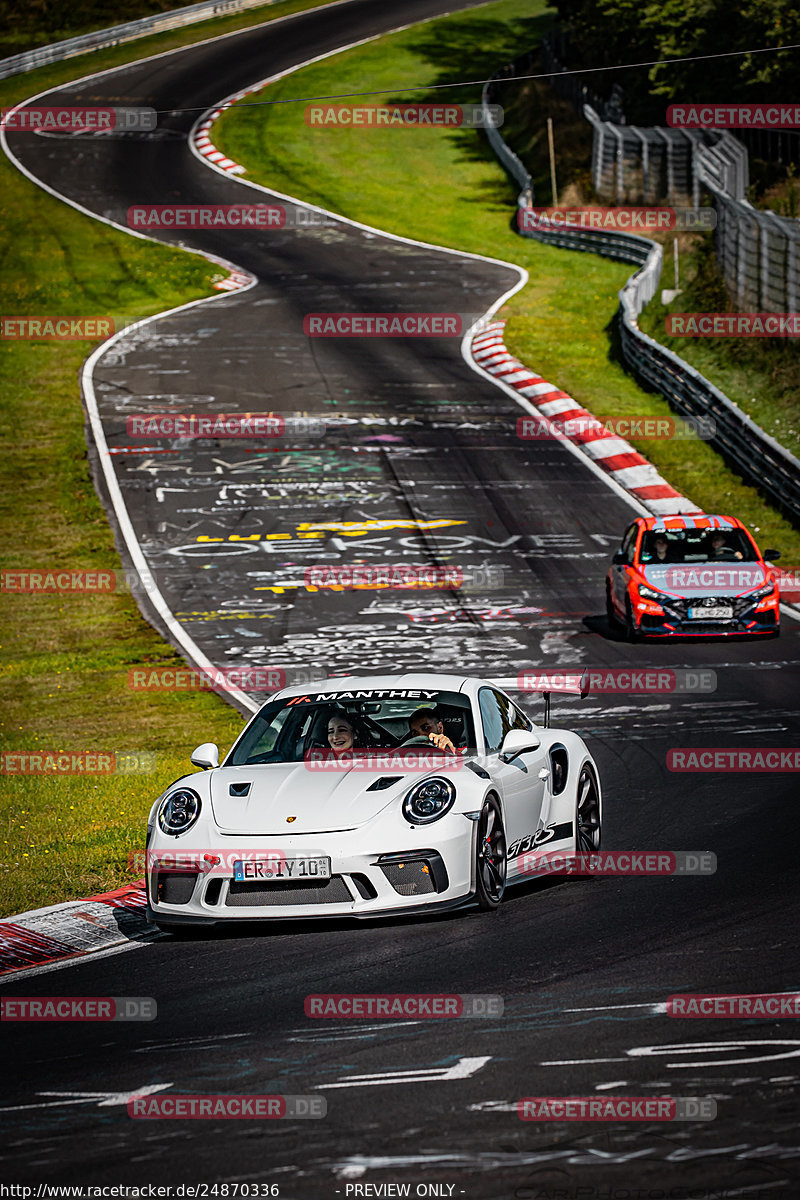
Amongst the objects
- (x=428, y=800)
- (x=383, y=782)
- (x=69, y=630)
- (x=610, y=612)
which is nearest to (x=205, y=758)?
(x=383, y=782)

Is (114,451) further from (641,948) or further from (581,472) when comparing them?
(641,948)

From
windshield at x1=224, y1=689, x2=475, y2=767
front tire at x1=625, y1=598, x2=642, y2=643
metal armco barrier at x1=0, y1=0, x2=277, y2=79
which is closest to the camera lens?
windshield at x1=224, y1=689, x2=475, y2=767

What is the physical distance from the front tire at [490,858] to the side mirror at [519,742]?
1.20 feet

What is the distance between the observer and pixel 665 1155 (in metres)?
5.25

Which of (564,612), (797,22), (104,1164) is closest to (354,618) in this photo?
(564,612)

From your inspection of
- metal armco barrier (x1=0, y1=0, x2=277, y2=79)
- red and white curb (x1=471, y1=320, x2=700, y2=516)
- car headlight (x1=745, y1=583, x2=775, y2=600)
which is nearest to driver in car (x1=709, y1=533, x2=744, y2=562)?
car headlight (x1=745, y1=583, x2=775, y2=600)

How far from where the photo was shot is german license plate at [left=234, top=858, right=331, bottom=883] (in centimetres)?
859

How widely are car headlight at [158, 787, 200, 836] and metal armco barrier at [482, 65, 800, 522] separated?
16.7m

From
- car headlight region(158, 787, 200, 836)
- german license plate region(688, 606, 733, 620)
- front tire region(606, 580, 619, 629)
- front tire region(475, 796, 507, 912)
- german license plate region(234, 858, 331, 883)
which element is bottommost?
front tire region(606, 580, 619, 629)

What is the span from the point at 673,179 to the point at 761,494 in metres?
24.5

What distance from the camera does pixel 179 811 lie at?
30.3 feet

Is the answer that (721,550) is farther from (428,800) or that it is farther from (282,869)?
(282,869)

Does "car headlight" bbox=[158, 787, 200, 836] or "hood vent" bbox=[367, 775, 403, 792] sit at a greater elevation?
"hood vent" bbox=[367, 775, 403, 792]

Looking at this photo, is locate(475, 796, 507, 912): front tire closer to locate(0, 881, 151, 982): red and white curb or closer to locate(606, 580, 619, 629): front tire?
locate(0, 881, 151, 982): red and white curb
